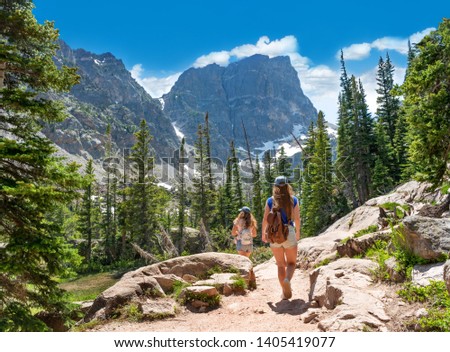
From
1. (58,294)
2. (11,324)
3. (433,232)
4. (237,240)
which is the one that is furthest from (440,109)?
(11,324)

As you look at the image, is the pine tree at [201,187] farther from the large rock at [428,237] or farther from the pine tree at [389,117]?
the large rock at [428,237]

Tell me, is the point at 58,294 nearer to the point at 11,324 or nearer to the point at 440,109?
the point at 11,324

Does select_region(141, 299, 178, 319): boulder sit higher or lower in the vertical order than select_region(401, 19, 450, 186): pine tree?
lower

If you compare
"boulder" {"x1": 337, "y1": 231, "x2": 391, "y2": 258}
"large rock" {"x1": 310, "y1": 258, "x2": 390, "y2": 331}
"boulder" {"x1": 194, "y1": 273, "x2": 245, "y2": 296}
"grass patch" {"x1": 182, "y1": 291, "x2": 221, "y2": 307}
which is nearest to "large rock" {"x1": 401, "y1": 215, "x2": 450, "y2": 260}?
"large rock" {"x1": 310, "y1": 258, "x2": 390, "y2": 331}

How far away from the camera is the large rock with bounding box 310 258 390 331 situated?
14.8 ft

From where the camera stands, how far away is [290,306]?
6316 millimetres

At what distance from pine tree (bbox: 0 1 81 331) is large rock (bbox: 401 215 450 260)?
661 centimetres

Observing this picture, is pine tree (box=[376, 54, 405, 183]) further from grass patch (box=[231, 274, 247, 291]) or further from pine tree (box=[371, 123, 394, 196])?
grass patch (box=[231, 274, 247, 291])

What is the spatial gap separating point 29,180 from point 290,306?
19.3ft

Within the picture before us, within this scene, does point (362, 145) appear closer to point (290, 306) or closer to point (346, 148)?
point (346, 148)

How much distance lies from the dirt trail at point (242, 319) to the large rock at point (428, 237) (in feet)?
7.41

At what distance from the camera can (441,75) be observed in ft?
28.9

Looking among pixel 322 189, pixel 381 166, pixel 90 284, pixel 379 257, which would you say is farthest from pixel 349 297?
pixel 381 166

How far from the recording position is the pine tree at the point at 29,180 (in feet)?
20.9
